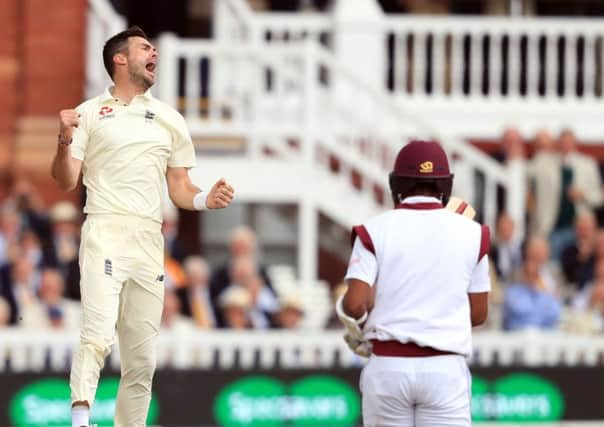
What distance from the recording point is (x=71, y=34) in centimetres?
1955

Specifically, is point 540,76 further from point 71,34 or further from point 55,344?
point 55,344

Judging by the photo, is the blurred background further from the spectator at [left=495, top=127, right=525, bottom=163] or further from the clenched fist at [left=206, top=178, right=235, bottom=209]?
the clenched fist at [left=206, top=178, right=235, bottom=209]

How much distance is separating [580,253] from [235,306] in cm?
369

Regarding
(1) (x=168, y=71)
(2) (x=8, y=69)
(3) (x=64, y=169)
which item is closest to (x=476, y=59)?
(1) (x=168, y=71)

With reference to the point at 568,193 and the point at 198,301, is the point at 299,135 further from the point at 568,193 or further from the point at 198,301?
the point at 198,301

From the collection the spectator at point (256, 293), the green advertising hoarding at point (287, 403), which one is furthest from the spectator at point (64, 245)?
the green advertising hoarding at point (287, 403)

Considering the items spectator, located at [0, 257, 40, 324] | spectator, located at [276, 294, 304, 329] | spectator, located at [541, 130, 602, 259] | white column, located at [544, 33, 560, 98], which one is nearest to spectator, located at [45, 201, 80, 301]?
spectator, located at [0, 257, 40, 324]

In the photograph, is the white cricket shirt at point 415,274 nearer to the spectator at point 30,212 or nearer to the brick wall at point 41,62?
the spectator at point 30,212

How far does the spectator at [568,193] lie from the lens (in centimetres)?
1883

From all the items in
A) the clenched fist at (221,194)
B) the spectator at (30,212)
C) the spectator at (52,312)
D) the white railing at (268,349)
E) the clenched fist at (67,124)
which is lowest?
the white railing at (268,349)

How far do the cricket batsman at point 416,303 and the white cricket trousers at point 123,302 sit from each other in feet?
2.76

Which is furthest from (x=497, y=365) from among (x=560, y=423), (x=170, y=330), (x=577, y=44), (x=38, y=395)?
(x=577, y=44)

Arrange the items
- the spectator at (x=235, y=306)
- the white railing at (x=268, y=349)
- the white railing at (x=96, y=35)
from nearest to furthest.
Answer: the white railing at (x=268, y=349) → the spectator at (x=235, y=306) → the white railing at (x=96, y=35)

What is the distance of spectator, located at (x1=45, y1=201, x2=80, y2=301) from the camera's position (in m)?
15.8
